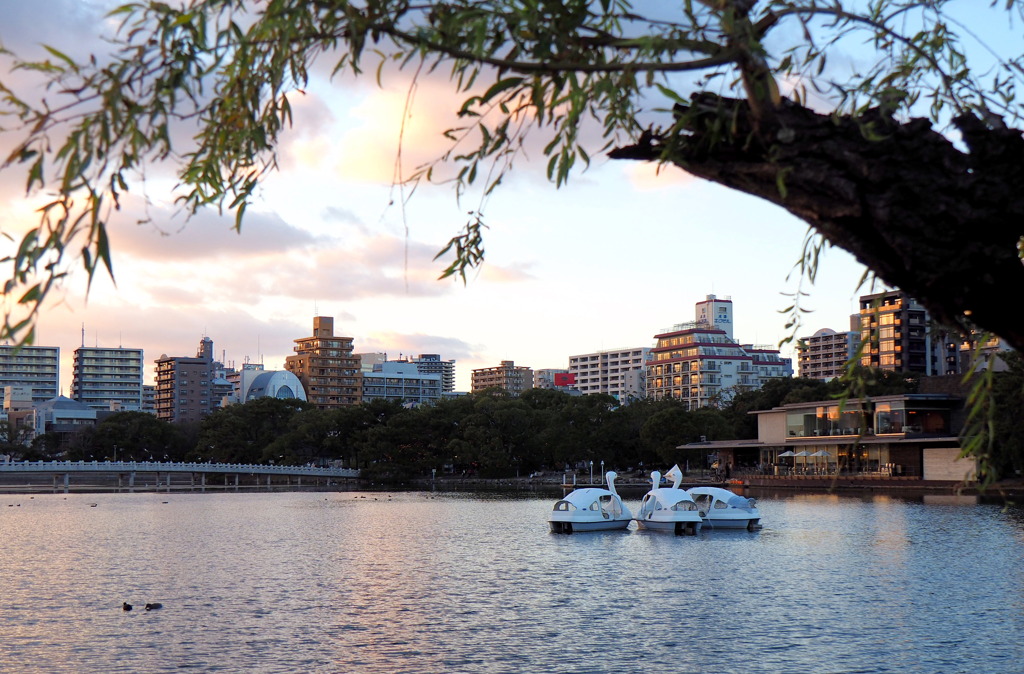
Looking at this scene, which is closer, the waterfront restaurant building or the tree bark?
the tree bark

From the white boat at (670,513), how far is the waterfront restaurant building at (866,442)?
28723 millimetres

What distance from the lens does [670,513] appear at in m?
47.4

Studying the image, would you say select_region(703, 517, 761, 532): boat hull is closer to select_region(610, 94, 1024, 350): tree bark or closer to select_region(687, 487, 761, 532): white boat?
select_region(687, 487, 761, 532): white boat

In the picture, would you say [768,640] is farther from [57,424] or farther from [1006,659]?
[57,424]

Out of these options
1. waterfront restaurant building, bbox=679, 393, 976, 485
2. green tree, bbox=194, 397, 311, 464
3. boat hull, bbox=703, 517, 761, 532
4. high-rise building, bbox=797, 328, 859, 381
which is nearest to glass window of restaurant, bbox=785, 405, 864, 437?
waterfront restaurant building, bbox=679, 393, 976, 485

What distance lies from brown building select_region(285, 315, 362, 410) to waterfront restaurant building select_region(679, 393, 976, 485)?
109073 mm

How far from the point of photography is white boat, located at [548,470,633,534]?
48.7m

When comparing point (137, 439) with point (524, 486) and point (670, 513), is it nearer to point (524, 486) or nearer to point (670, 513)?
point (524, 486)

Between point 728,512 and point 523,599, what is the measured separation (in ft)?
78.8

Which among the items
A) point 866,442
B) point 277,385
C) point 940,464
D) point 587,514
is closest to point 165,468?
point 866,442

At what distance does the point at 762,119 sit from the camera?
446 cm

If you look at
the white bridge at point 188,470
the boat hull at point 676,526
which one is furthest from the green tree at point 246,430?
the boat hull at point 676,526

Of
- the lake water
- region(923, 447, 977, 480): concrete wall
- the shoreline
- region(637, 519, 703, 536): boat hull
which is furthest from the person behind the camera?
the shoreline

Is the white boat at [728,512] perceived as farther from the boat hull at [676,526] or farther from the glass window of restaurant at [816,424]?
the glass window of restaurant at [816,424]
